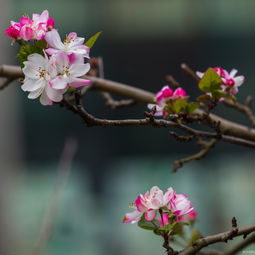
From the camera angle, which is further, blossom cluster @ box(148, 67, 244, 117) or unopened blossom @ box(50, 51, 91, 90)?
blossom cluster @ box(148, 67, 244, 117)

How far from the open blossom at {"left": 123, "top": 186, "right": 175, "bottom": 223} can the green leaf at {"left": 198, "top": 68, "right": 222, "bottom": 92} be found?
0.20 metres

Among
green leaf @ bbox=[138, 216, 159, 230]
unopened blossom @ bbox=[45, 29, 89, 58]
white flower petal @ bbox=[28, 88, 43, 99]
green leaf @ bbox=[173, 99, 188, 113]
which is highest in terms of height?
unopened blossom @ bbox=[45, 29, 89, 58]

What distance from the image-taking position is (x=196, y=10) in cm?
783

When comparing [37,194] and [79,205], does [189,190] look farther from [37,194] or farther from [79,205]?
[37,194]

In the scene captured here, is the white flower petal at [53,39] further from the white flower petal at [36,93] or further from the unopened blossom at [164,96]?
the unopened blossom at [164,96]

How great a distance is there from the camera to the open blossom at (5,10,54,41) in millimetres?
920

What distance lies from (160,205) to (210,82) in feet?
0.78

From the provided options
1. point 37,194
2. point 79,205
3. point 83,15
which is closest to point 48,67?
point 79,205

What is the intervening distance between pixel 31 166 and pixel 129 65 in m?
1.63

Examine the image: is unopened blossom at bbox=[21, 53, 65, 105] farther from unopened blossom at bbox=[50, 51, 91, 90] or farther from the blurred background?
the blurred background

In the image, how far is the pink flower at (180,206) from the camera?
3.16 feet

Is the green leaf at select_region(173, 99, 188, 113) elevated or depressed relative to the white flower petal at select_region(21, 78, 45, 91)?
depressed

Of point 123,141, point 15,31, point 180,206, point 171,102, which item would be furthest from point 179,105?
point 123,141

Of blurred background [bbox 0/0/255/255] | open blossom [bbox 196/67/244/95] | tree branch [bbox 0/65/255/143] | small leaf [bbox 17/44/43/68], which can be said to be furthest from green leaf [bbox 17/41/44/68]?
blurred background [bbox 0/0/255/255]
